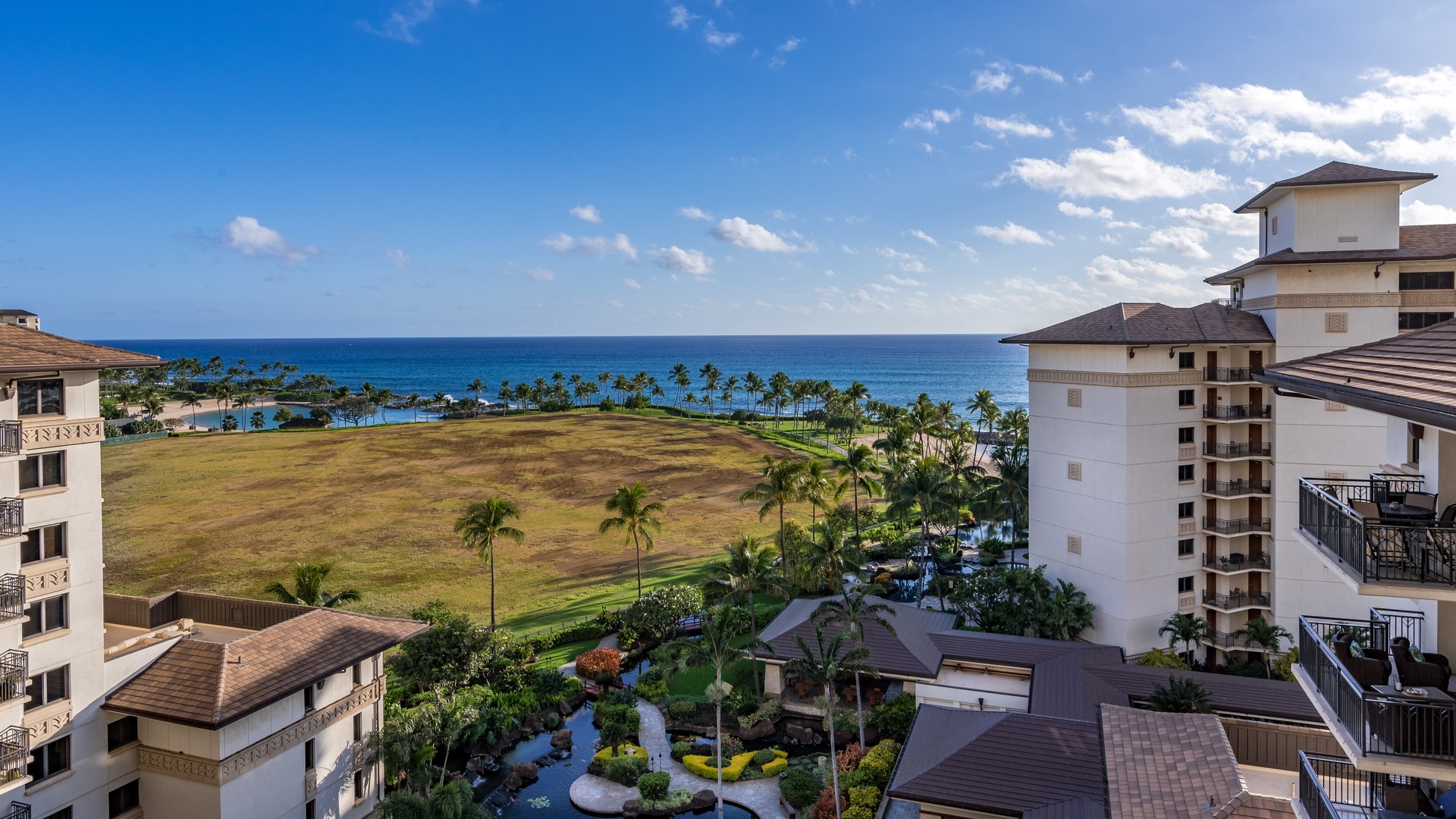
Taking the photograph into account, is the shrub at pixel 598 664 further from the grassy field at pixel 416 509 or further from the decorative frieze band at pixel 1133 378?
the decorative frieze band at pixel 1133 378

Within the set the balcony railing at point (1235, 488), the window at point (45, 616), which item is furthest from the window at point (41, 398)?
the balcony railing at point (1235, 488)

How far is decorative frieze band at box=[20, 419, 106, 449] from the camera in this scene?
18.9 m

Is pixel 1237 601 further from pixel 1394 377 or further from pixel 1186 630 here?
pixel 1394 377

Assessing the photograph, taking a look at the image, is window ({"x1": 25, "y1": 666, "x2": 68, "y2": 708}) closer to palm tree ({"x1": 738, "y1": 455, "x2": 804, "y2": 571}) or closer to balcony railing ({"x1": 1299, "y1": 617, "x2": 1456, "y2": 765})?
balcony railing ({"x1": 1299, "y1": 617, "x2": 1456, "y2": 765})

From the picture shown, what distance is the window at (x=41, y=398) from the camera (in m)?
19.0

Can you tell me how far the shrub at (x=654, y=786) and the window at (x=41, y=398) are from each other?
1990 cm

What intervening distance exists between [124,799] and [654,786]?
48.7 feet

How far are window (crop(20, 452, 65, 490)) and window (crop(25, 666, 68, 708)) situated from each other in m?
4.48

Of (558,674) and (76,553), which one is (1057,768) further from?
(76,553)

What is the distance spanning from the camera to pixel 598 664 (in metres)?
36.3

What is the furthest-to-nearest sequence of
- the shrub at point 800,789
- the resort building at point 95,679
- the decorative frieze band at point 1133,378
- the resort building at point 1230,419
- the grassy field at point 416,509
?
the grassy field at point 416,509 < the decorative frieze band at point 1133,378 < the resort building at point 1230,419 < the shrub at point 800,789 < the resort building at point 95,679

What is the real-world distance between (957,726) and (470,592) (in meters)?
33.4

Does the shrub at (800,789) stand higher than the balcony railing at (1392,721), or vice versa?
the balcony railing at (1392,721)

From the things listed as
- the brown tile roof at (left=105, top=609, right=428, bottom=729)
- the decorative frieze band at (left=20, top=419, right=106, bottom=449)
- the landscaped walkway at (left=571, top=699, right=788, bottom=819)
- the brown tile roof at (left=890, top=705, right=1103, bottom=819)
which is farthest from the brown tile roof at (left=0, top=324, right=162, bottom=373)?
the brown tile roof at (left=890, top=705, right=1103, bottom=819)
